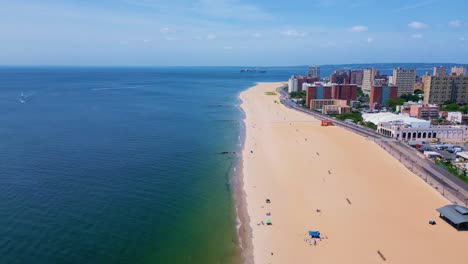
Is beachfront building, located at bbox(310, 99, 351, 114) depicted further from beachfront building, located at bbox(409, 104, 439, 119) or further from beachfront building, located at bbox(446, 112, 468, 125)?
beachfront building, located at bbox(446, 112, 468, 125)

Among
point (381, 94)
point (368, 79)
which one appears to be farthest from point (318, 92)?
point (368, 79)

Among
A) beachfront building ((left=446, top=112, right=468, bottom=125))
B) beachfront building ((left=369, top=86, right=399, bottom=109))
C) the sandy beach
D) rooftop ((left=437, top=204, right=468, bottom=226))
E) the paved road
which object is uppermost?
beachfront building ((left=369, top=86, right=399, bottom=109))

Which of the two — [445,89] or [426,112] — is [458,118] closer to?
[426,112]

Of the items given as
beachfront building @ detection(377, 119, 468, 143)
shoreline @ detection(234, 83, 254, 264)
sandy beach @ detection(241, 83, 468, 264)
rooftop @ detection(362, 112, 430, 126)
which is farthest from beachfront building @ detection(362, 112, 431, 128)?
shoreline @ detection(234, 83, 254, 264)

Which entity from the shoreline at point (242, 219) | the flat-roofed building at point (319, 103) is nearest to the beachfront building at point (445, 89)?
the flat-roofed building at point (319, 103)

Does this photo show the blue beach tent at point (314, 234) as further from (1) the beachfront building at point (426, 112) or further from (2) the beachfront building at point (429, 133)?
(1) the beachfront building at point (426, 112)

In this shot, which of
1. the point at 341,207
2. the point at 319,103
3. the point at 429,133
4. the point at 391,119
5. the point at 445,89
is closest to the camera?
the point at 341,207
